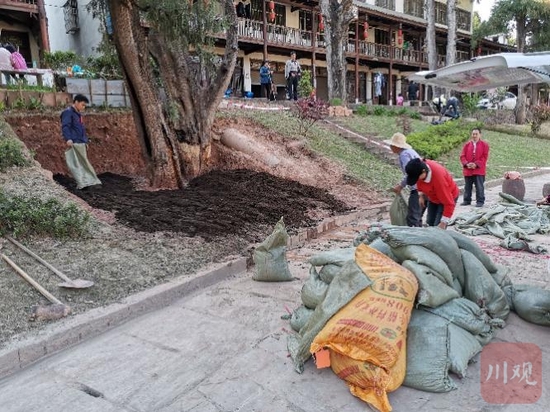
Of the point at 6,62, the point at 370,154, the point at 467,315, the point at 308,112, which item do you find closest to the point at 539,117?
the point at 370,154

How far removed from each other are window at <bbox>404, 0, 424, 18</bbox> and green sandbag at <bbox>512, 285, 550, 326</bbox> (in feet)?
111

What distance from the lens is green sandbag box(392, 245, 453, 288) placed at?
297 cm

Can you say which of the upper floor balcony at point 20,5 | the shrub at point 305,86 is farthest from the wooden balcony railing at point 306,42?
the upper floor balcony at point 20,5

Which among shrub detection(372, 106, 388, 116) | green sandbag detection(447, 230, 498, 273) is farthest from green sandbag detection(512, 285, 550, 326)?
shrub detection(372, 106, 388, 116)

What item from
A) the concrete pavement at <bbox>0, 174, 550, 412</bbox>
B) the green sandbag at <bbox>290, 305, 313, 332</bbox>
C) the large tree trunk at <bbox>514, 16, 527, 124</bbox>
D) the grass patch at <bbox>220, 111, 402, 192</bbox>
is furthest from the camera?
the large tree trunk at <bbox>514, 16, 527, 124</bbox>

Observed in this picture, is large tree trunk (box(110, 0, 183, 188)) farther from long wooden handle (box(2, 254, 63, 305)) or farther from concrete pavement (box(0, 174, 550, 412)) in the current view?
concrete pavement (box(0, 174, 550, 412))

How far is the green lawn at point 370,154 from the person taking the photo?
33.6ft

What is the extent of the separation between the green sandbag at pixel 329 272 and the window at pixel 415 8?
3428 centimetres

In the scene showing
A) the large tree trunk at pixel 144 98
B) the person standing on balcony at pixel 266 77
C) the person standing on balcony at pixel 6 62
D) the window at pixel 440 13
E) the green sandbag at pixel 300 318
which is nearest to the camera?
the green sandbag at pixel 300 318

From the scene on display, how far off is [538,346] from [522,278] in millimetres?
1576

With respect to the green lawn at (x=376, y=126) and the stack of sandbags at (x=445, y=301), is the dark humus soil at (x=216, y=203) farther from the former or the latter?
the green lawn at (x=376, y=126)

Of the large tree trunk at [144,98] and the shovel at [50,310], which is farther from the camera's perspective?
the large tree trunk at [144,98]

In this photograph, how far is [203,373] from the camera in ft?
9.60

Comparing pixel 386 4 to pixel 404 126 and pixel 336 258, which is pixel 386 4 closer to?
pixel 404 126
